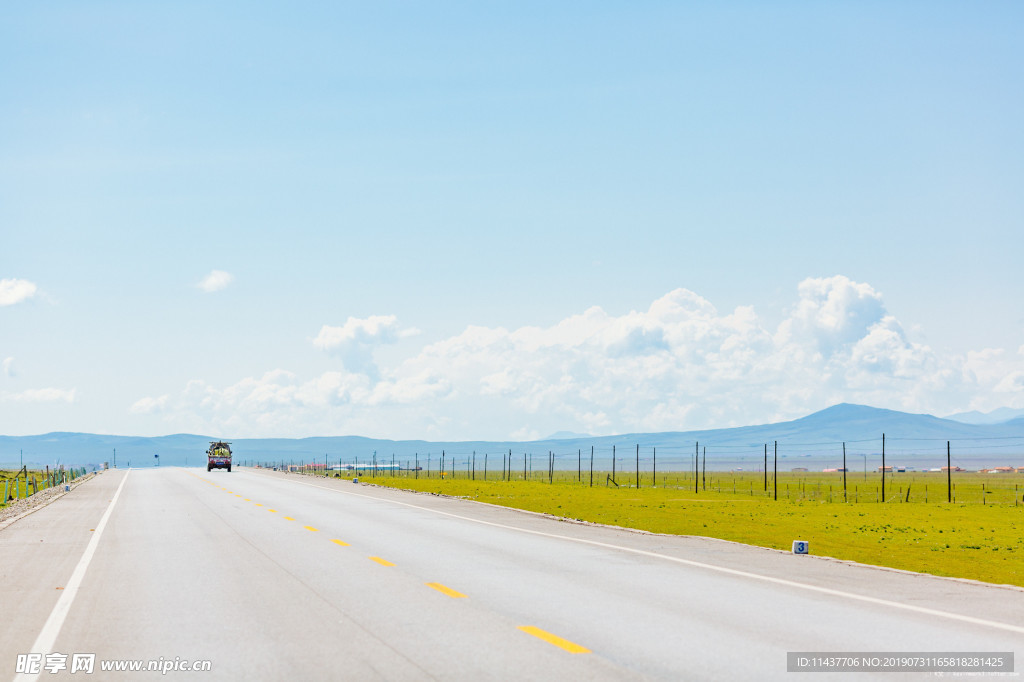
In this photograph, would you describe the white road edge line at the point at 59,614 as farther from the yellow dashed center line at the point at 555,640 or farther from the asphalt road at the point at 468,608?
the yellow dashed center line at the point at 555,640

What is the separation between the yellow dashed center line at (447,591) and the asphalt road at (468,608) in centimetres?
1

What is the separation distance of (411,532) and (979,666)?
17.0m

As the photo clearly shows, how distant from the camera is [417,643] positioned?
33.6ft

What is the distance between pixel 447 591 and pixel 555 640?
3.80 m

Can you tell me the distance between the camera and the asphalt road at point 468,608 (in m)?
9.54

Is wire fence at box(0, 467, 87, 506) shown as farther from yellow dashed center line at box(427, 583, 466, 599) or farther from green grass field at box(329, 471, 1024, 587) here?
yellow dashed center line at box(427, 583, 466, 599)

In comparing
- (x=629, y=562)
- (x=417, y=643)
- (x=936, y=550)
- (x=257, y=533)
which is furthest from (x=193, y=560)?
(x=936, y=550)

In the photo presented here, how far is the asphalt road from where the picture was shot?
9.54 metres

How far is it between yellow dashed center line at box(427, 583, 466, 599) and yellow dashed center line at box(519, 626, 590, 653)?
2.47 metres

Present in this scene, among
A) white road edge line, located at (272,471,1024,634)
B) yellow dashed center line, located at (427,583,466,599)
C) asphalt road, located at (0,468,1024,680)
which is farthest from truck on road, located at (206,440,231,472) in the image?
yellow dashed center line, located at (427,583,466,599)

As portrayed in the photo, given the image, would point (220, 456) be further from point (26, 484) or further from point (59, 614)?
point (59, 614)

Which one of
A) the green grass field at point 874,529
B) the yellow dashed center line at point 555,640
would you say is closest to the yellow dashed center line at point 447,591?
the yellow dashed center line at point 555,640

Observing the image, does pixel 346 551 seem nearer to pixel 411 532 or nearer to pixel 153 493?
pixel 411 532

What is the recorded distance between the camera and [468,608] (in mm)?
12438
